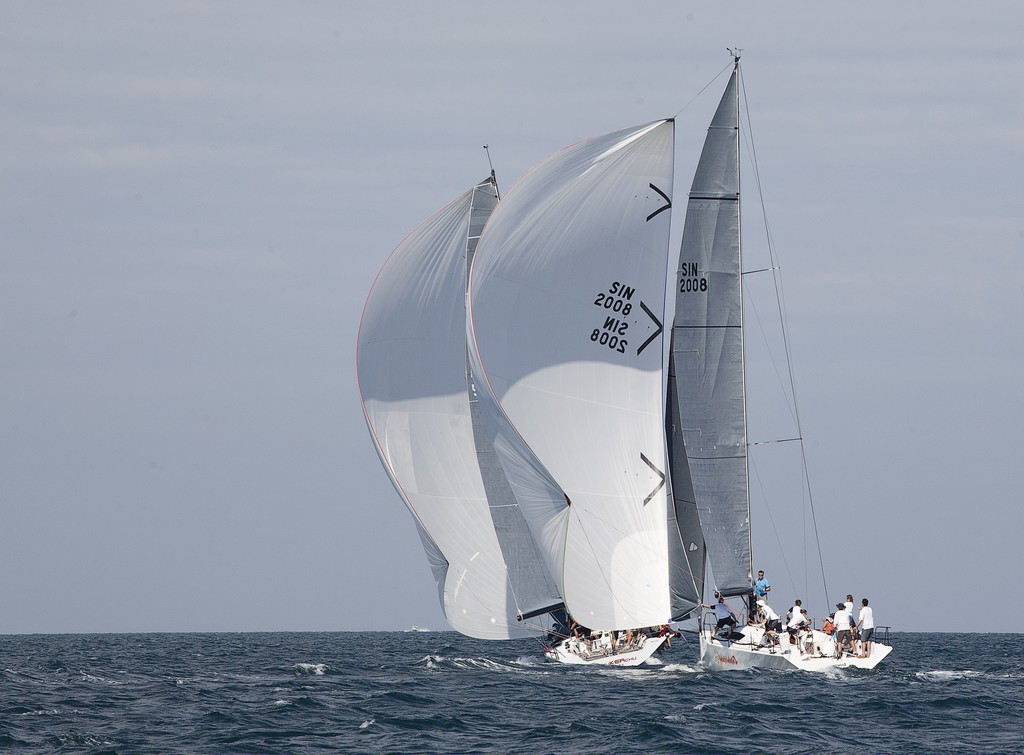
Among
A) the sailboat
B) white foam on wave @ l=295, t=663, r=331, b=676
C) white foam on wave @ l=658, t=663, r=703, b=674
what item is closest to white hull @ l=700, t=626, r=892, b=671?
the sailboat

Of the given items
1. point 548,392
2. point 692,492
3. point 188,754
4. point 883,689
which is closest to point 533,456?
point 548,392

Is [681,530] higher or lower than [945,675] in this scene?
higher

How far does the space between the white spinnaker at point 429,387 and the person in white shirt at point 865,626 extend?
980 centimetres

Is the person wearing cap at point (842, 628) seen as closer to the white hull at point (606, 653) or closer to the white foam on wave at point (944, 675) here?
the white foam on wave at point (944, 675)

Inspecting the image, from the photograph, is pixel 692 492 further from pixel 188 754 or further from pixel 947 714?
pixel 188 754

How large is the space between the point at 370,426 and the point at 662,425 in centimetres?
864

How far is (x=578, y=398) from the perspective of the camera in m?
30.4

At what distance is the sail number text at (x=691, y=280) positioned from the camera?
3428 cm

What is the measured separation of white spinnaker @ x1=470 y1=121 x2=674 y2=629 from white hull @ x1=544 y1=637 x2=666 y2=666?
12.7ft

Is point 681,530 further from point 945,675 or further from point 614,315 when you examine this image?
point 945,675

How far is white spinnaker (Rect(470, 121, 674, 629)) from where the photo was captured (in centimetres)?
3039

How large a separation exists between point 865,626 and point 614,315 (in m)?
8.57

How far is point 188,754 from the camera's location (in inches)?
818

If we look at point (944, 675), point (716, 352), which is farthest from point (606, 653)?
point (944, 675)
